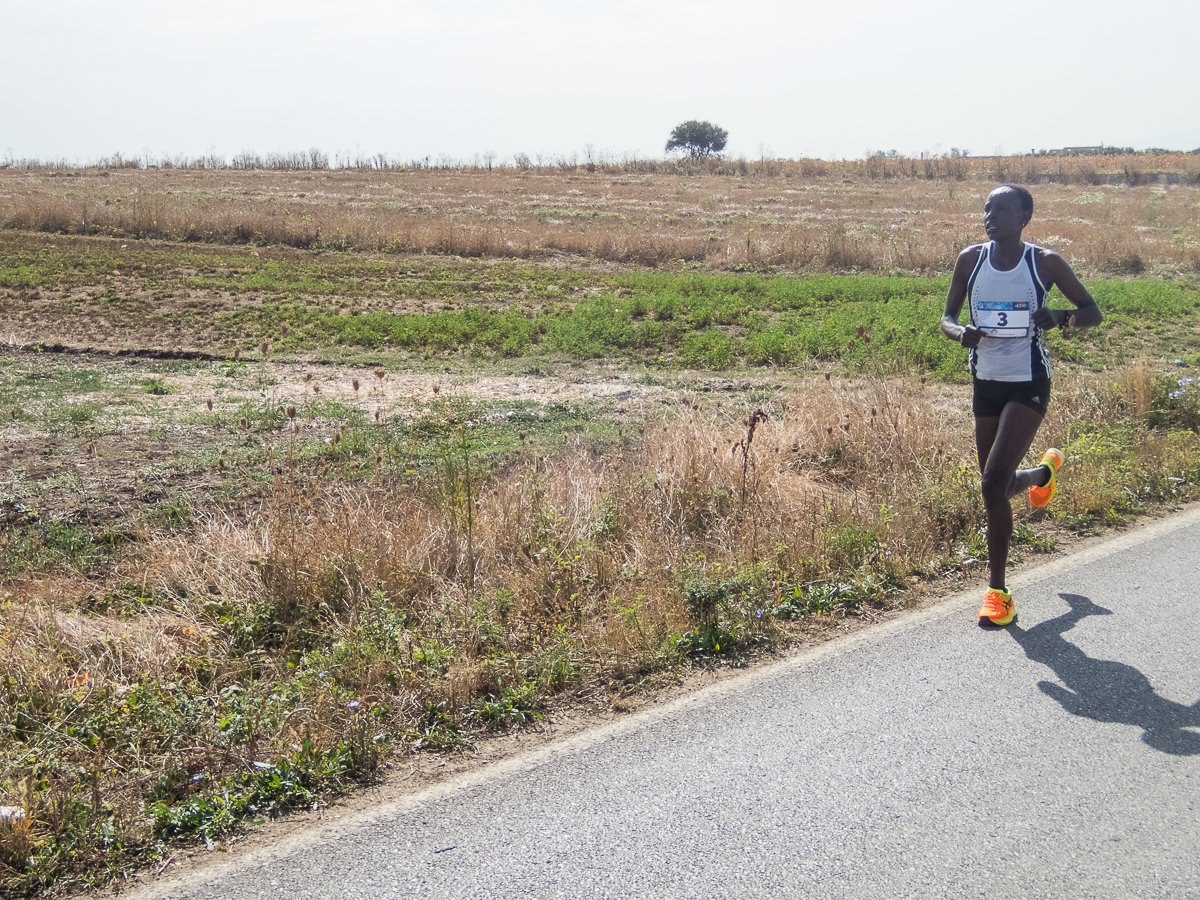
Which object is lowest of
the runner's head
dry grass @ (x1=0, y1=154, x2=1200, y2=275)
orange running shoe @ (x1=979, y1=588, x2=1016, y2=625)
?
orange running shoe @ (x1=979, y1=588, x2=1016, y2=625)

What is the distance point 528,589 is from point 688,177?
58646mm

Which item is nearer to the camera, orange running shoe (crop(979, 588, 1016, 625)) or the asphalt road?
the asphalt road

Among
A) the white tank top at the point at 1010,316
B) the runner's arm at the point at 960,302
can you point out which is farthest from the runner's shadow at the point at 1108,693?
the runner's arm at the point at 960,302

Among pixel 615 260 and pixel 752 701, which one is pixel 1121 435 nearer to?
pixel 752 701

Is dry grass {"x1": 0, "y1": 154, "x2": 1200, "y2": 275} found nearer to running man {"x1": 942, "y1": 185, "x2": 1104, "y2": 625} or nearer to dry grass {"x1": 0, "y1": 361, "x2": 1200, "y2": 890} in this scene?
dry grass {"x1": 0, "y1": 361, "x2": 1200, "y2": 890}

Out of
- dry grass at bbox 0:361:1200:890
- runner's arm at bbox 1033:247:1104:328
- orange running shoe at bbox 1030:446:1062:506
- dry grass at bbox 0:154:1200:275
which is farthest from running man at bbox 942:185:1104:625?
dry grass at bbox 0:154:1200:275

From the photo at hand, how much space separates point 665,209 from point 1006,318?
3786 centimetres

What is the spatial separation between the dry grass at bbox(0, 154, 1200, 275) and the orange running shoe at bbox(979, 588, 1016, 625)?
2077 centimetres

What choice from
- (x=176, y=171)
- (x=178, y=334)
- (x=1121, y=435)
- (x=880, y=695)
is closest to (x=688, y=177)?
(x=176, y=171)

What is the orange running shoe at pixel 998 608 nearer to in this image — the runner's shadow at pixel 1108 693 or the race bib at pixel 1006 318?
the runner's shadow at pixel 1108 693

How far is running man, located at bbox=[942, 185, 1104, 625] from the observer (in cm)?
500

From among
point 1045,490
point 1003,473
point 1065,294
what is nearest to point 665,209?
point 1045,490

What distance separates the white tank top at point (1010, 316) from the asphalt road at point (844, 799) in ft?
5.04

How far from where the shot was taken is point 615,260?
85.6 ft
